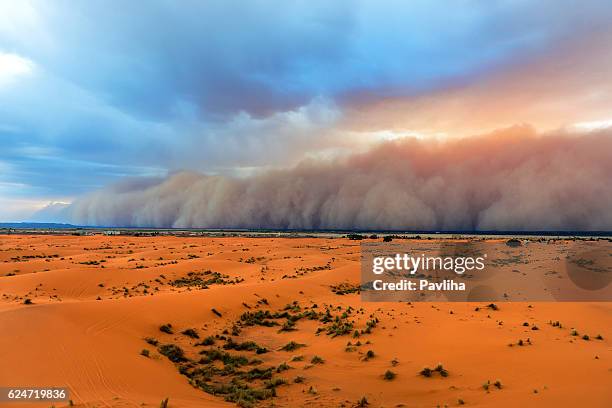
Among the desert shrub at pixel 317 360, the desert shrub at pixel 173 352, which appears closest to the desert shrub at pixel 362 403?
the desert shrub at pixel 317 360

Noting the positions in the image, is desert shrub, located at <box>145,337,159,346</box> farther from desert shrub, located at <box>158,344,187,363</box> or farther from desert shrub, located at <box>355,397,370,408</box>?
desert shrub, located at <box>355,397,370,408</box>

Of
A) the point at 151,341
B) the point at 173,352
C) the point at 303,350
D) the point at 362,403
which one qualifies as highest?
the point at 362,403

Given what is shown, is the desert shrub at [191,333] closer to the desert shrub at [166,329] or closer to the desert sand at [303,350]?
the desert sand at [303,350]

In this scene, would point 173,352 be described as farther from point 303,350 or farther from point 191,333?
point 303,350

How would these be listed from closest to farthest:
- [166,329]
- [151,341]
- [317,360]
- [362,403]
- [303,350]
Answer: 1. [362,403]
2. [317,360]
3. [151,341]
4. [303,350]
5. [166,329]

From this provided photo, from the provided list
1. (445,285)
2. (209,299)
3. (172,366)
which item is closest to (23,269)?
(209,299)

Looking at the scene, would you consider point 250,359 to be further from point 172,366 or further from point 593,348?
point 593,348

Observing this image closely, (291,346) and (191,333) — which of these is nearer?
(291,346)

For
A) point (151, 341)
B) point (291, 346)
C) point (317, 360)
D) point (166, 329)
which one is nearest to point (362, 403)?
point (317, 360)
